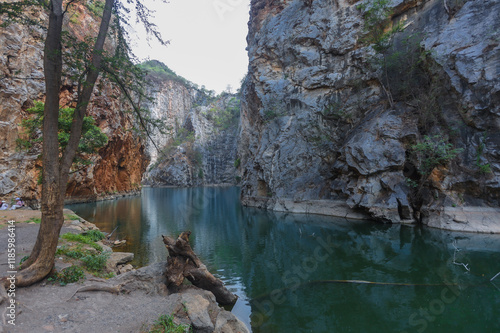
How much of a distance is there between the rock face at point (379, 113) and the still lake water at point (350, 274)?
3166mm

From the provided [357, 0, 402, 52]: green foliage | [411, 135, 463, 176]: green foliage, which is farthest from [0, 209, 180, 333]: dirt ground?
[357, 0, 402, 52]: green foliage

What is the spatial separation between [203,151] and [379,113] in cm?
6077

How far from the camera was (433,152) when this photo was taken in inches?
658

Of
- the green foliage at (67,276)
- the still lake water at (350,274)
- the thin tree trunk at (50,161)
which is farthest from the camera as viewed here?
the still lake water at (350,274)

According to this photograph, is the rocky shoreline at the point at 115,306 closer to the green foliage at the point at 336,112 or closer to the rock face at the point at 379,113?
the rock face at the point at 379,113

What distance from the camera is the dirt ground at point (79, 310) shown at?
3953mm

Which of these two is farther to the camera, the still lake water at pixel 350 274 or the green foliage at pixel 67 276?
the still lake water at pixel 350 274

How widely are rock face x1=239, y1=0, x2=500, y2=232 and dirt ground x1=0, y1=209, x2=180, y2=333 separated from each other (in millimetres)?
17831

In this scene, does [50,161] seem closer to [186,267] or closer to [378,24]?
[186,267]

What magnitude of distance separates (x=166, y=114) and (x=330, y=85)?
231 ft

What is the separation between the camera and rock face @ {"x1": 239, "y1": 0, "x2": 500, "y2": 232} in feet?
52.4

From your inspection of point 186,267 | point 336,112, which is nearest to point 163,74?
point 336,112

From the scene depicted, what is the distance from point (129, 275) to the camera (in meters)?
6.29

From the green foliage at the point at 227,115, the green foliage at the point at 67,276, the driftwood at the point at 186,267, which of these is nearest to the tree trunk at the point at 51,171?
the green foliage at the point at 67,276
